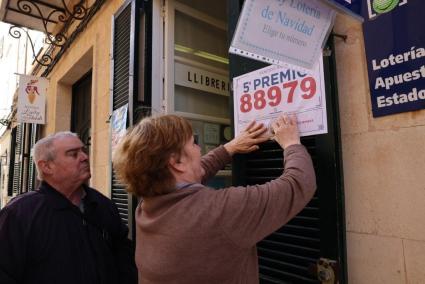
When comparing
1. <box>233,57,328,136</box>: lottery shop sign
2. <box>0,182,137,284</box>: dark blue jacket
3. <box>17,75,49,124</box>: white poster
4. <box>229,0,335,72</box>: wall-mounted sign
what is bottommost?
<box>0,182,137,284</box>: dark blue jacket

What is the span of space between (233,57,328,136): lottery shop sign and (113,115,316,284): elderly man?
23 cm

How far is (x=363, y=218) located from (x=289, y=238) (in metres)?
0.38

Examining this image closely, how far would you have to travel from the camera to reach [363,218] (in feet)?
A: 5.24

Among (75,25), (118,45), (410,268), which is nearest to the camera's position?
(410,268)

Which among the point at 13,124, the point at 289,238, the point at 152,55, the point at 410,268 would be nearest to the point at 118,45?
the point at 152,55

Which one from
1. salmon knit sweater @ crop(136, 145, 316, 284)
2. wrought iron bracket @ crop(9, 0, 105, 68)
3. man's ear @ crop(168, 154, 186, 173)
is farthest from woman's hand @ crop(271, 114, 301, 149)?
wrought iron bracket @ crop(9, 0, 105, 68)

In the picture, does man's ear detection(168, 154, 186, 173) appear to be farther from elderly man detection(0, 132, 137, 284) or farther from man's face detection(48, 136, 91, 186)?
man's face detection(48, 136, 91, 186)

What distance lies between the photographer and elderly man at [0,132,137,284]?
1.95 metres

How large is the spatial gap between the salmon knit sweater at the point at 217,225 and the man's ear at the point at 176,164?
8cm

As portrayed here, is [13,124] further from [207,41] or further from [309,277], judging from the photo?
[309,277]

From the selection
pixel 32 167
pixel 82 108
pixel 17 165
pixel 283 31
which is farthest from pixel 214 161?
pixel 17 165

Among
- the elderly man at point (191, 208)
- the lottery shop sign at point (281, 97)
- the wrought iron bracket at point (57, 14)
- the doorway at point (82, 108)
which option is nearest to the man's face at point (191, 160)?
the elderly man at point (191, 208)

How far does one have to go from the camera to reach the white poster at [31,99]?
669cm

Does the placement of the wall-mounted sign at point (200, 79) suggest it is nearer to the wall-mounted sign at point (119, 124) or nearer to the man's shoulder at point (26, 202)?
the wall-mounted sign at point (119, 124)
